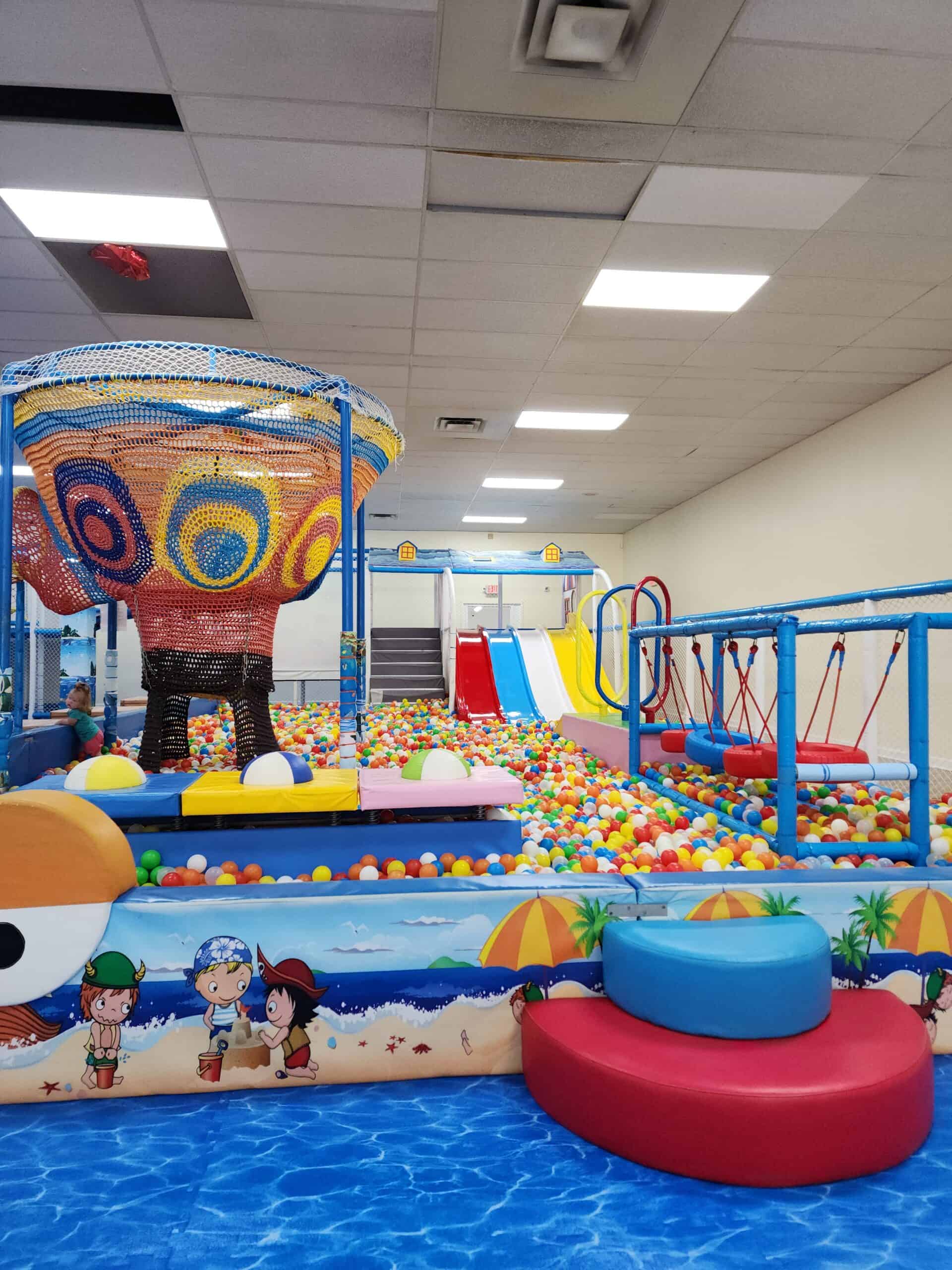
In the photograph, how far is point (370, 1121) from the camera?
1.58 meters

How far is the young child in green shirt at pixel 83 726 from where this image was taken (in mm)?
3875

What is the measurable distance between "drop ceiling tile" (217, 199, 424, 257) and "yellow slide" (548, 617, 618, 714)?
4.05 m

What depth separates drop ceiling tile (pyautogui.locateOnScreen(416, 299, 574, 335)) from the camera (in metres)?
4.26

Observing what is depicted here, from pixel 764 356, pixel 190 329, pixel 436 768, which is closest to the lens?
pixel 436 768

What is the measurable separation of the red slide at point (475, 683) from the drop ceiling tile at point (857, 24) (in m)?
4.83

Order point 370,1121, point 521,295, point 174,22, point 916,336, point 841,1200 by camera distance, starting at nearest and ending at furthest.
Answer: point 841,1200
point 370,1121
point 174,22
point 521,295
point 916,336

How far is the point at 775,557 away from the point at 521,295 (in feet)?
14.1

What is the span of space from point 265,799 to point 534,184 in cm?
254

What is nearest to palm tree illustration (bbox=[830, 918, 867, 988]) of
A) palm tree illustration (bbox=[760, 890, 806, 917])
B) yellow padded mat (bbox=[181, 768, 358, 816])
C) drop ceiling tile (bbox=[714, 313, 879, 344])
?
palm tree illustration (bbox=[760, 890, 806, 917])

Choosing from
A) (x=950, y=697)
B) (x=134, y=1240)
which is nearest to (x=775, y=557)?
(x=950, y=697)

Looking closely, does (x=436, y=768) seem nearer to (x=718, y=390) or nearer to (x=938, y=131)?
(x=938, y=131)

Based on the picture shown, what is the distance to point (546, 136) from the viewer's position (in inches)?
113

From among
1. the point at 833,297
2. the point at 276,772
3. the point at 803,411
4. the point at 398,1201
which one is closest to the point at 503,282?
the point at 833,297

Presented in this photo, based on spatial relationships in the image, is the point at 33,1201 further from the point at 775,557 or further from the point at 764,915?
the point at 775,557
